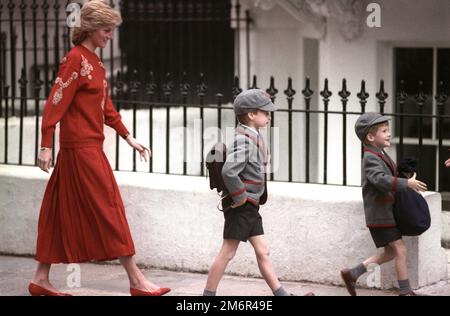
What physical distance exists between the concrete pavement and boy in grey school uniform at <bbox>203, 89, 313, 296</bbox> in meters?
0.70

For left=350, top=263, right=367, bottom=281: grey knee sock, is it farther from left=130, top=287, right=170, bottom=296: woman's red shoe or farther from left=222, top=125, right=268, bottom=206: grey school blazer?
left=130, top=287, right=170, bottom=296: woman's red shoe

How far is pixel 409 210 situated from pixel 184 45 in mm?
6383

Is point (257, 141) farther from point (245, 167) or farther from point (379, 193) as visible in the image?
point (379, 193)

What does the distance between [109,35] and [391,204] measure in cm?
208

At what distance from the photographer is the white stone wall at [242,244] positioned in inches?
341

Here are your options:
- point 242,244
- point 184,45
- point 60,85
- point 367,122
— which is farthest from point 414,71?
point 60,85

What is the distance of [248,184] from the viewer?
7.76 m

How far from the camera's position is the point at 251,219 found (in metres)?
7.82

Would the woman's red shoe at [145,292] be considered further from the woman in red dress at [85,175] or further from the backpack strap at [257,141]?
the backpack strap at [257,141]

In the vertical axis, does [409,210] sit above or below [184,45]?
below

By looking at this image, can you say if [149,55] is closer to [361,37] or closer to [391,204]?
[361,37]

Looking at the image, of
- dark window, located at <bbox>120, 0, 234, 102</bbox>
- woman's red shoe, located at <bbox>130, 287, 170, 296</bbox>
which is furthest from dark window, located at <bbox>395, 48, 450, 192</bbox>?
woman's red shoe, located at <bbox>130, 287, 170, 296</bbox>

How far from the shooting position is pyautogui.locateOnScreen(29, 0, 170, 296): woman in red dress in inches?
318
